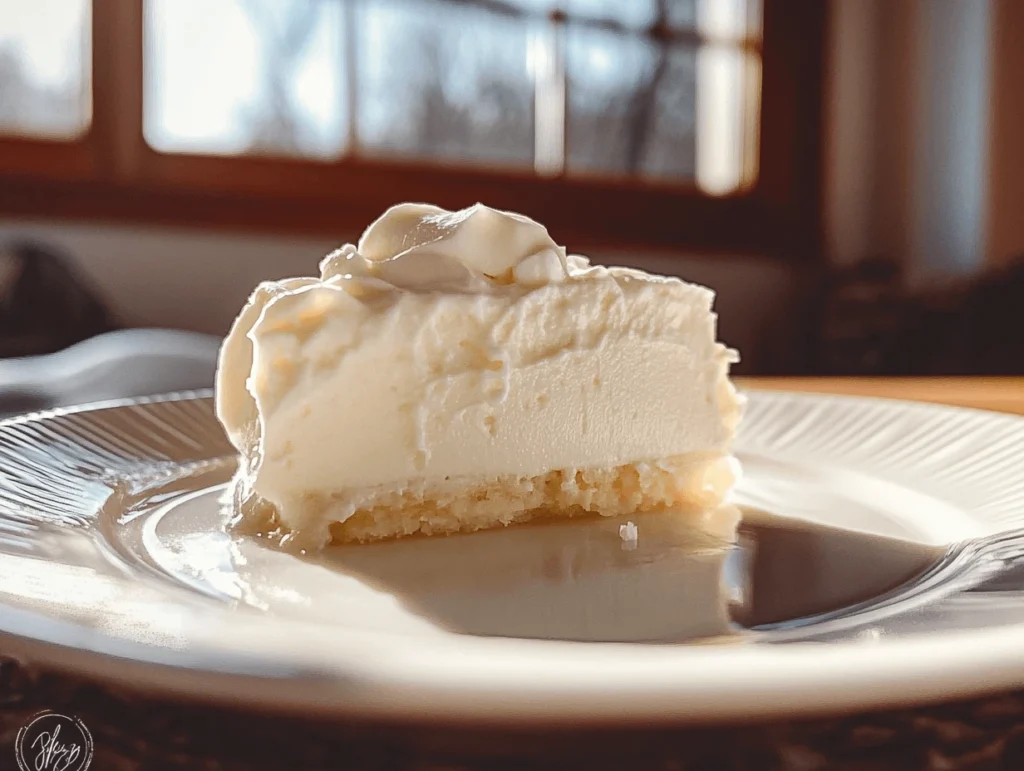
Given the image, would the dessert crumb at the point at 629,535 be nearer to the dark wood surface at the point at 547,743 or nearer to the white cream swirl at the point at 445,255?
the white cream swirl at the point at 445,255

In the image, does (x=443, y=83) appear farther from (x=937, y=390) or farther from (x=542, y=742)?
(x=542, y=742)

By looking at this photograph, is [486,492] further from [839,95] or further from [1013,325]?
[839,95]

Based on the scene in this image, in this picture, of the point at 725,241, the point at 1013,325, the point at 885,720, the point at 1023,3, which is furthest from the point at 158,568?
the point at 1023,3

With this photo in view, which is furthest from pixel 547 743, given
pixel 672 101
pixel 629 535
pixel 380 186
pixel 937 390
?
pixel 672 101

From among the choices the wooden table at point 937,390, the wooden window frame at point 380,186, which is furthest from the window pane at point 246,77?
the wooden table at point 937,390

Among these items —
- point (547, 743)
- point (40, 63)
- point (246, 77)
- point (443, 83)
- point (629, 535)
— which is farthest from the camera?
point (443, 83)
